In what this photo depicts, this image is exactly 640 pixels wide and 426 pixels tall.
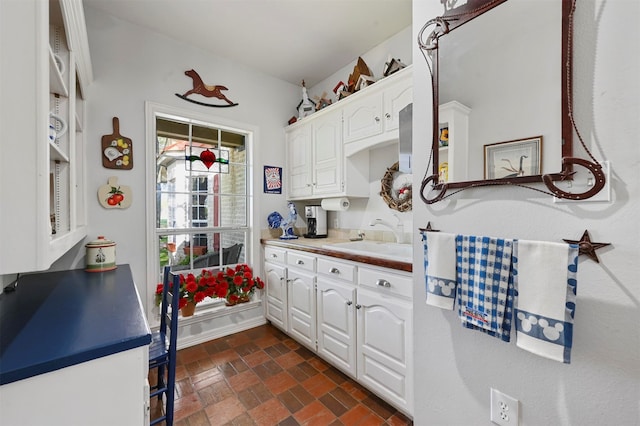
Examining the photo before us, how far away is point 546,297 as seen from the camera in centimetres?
78

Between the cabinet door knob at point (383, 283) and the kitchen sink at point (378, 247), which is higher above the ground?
the kitchen sink at point (378, 247)

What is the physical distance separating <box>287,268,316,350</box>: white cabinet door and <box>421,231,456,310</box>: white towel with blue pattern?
1218mm

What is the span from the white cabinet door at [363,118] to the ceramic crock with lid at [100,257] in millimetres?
1999

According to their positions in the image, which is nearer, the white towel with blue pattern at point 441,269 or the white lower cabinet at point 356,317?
the white towel with blue pattern at point 441,269

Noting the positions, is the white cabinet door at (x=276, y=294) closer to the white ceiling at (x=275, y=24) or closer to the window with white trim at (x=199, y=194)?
the window with white trim at (x=199, y=194)

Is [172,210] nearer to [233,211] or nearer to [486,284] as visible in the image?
[233,211]

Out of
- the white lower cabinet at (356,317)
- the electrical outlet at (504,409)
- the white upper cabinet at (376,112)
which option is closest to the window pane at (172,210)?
the white lower cabinet at (356,317)

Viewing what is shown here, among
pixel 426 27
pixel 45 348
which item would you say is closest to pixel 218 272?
pixel 45 348

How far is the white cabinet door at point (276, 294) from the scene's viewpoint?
98.7 inches

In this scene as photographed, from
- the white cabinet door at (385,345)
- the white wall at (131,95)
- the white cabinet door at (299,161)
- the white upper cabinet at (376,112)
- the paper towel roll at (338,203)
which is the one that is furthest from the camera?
the white cabinet door at (299,161)

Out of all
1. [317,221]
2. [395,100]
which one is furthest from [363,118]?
[317,221]

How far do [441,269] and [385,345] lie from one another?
0.79 metres

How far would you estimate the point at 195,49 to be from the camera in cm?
251

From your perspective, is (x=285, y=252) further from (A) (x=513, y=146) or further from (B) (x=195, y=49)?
(B) (x=195, y=49)
